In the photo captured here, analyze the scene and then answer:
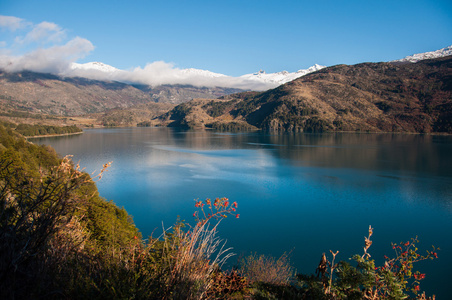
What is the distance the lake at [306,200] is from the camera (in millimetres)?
22766

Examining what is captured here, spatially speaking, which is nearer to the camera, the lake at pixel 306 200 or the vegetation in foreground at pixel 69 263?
the vegetation in foreground at pixel 69 263

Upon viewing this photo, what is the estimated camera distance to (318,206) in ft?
Answer: 108

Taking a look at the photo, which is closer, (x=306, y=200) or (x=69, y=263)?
(x=69, y=263)

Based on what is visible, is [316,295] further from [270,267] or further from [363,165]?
[363,165]

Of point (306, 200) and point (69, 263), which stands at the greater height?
point (69, 263)

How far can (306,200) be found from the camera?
116 ft

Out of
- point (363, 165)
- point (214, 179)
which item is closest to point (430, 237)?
point (214, 179)

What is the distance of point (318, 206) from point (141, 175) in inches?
1181

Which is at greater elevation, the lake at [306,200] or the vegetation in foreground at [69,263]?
the vegetation in foreground at [69,263]

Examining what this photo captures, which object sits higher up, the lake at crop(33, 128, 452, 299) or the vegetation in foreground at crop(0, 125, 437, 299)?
the vegetation in foreground at crop(0, 125, 437, 299)

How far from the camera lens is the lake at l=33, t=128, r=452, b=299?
2277 cm

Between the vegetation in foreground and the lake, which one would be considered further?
the lake

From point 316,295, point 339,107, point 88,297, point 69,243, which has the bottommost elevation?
point 316,295

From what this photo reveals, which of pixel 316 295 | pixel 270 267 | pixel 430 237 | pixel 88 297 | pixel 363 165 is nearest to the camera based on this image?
pixel 88 297
